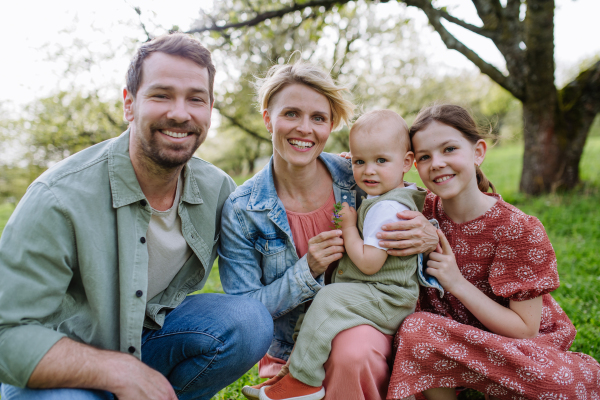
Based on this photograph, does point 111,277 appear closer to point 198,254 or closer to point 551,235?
point 198,254

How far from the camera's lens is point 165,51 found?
2273 mm

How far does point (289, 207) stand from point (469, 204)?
1.09m

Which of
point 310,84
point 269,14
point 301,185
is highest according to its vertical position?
point 269,14

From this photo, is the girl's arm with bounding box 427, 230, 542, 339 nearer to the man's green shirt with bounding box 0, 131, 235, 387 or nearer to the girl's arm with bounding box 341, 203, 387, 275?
the girl's arm with bounding box 341, 203, 387, 275

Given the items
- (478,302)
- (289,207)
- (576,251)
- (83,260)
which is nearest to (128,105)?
(83,260)

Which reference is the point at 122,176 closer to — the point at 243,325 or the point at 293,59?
the point at 243,325

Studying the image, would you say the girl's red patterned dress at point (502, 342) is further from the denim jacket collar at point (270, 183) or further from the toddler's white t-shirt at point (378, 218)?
the denim jacket collar at point (270, 183)

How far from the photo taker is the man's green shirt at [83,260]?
1.76 metres

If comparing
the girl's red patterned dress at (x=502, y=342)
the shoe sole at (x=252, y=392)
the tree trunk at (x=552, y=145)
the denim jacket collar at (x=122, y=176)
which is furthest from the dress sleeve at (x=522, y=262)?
the tree trunk at (x=552, y=145)

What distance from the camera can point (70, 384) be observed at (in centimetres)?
174

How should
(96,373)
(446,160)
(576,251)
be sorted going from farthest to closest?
(576,251) → (446,160) → (96,373)

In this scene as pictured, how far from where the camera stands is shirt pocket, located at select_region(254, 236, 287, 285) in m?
2.61

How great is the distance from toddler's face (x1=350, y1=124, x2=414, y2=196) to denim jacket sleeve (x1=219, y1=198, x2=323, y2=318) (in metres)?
0.61

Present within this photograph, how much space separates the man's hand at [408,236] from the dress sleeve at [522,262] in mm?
337
